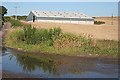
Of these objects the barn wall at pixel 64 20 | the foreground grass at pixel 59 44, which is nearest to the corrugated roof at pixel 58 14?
the barn wall at pixel 64 20

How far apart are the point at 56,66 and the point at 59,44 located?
20.3 feet

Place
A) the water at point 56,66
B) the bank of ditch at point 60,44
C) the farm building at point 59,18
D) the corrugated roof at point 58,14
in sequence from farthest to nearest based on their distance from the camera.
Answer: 1. the corrugated roof at point 58,14
2. the farm building at point 59,18
3. the bank of ditch at point 60,44
4. the water at point 56,66

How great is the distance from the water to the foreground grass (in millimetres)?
1552

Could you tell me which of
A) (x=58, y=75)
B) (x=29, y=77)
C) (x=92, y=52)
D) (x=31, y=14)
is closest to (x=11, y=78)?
(x=29, y=77)

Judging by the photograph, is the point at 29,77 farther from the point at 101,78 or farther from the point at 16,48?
the point at 16,48

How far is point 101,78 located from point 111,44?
10.1m

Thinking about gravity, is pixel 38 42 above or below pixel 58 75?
above

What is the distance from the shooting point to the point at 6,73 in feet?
47.6

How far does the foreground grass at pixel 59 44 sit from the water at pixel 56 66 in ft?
5.09

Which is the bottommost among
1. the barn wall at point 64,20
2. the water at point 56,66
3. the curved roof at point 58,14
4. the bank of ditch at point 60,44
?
the water at point 56,66

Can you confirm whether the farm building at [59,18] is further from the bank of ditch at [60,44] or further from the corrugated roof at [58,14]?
the bank of ditch at [60,44]

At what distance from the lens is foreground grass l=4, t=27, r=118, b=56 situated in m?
22.2

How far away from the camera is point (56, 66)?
17.5m

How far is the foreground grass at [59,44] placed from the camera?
22234 mm
